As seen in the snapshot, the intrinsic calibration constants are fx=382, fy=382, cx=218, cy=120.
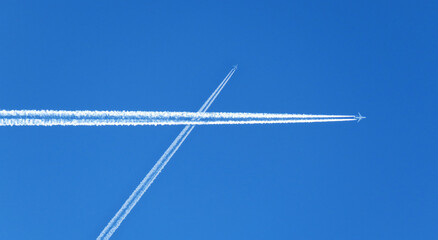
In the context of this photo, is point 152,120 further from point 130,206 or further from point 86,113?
point 130,206

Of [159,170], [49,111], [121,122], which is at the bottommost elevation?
[49,111]

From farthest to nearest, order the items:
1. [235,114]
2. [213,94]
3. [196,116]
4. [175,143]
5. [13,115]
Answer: [213,94]
[175,143]
[235,114]
[196,116]
[13,115]

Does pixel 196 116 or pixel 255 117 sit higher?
pixel 255 117

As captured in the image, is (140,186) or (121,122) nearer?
(121,122)

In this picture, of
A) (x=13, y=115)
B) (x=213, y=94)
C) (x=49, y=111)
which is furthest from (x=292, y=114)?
(x=13, y=115)

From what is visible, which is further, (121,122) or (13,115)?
(121,122)

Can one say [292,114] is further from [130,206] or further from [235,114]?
[130,206]

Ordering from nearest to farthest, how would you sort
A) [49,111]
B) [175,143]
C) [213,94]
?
[49,111], [175,143], [213,94]

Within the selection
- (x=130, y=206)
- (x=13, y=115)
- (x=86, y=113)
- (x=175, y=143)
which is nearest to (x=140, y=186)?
(x=130, y=206)

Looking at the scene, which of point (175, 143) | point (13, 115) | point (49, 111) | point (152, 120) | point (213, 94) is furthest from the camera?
point (213, 94)
